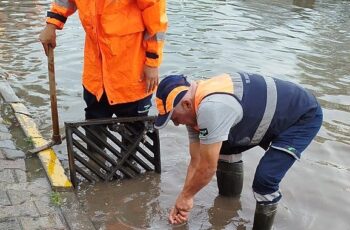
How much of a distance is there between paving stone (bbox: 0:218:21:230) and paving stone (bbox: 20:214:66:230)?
4 cm

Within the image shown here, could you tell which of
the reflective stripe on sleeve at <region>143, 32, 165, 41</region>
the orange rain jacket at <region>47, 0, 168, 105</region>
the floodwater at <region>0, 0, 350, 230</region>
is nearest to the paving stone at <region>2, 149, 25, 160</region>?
the floodwater at <region>0, 0, 350, 230</region>

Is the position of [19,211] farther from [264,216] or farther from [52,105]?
[264,216]

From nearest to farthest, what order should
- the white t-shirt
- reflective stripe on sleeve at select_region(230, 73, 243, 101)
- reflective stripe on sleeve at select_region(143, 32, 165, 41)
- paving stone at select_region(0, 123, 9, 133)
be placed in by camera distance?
1. the white t-shirt
2. reflective stripe on sleeve at select_region(230, 73, 243, 101)
3. reflective stripe on sleeve at select_region(143, 32, 165, 41)
4. paving stone at select_region(0, 123, 9, 133)

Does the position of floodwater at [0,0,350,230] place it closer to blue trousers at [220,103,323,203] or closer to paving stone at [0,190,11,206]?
paving stone at [0,190,11,206]

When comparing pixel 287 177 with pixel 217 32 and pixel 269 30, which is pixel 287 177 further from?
pixel 269 30

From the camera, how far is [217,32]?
1080 centimetres

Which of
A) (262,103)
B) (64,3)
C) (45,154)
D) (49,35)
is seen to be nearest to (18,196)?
(45,154)

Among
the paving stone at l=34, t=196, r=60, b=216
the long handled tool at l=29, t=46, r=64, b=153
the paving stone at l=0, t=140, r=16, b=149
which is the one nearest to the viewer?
the paving stone at l=34, t=196, r=60, b=216

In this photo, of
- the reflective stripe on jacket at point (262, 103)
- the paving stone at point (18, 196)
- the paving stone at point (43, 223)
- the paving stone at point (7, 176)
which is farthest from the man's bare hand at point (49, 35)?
the reflective stripe on jacket at point (262, 103)

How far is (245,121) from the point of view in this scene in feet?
10.9

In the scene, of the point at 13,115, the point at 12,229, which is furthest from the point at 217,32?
the point at 12,229

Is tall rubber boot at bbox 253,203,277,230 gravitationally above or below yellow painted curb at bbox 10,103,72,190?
above

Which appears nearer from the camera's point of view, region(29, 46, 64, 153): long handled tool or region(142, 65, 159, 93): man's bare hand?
region(142, 65, 159, 93): man's bare hand

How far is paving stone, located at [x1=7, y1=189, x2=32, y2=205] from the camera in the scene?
378 centimetres
